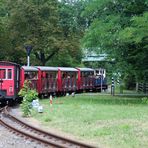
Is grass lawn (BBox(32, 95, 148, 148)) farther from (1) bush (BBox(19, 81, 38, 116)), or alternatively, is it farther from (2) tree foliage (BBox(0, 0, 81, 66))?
(2) tree foliage (BBox(0, 0, 81, 66))

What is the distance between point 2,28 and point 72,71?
1012cm

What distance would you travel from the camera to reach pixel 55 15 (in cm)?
Answer: 5688

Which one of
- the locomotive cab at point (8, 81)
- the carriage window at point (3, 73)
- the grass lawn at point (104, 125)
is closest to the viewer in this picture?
the grass lawn at point (104, 125)

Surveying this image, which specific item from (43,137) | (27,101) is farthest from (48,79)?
(43,137)

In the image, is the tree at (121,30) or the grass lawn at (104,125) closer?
the grass lawn at (104,125)

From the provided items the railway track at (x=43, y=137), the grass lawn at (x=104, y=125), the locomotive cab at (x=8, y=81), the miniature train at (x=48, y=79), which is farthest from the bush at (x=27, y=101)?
the miniature train at (x=48, y=79)

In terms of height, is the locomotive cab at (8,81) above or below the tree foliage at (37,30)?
below

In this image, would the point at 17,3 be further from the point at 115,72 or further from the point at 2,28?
the point at 115,72

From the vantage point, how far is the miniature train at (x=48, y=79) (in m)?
31.3

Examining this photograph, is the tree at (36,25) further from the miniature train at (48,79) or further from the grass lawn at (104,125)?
the grass lawn at (104,125)

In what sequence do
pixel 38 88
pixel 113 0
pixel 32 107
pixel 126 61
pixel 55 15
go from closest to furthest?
1. pixel 32 107
2. pixel 113 0
3. pixel 126 61
4. pixel 38 88
5. pixel 55 15

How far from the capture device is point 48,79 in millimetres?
41312

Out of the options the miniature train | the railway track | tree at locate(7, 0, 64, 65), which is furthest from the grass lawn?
tree at locate(7, 0, 64, 65)

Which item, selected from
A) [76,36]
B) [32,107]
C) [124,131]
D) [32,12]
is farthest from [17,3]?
[124,131]
